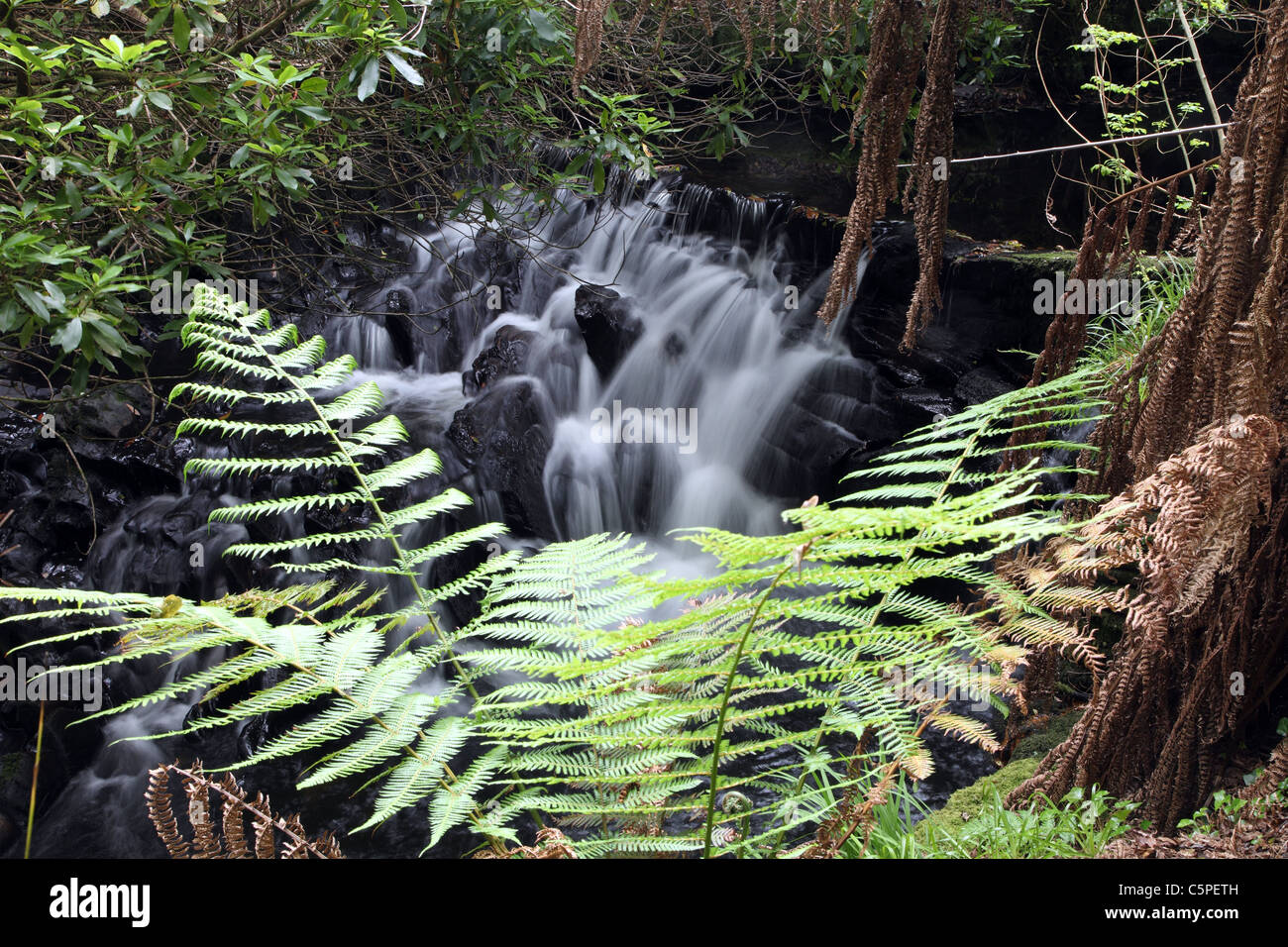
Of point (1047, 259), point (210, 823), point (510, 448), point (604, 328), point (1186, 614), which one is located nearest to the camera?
point (210, 823)

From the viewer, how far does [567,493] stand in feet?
21.9

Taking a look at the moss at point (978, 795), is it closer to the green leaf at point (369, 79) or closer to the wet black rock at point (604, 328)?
the green leaf at point (369, 79)

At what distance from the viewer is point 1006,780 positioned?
2.84m

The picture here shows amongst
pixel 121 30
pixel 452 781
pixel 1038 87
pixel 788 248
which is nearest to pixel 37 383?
pixel 121 30

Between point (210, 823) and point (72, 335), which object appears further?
point (72, 335)

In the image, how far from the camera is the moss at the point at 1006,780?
2.57 meters

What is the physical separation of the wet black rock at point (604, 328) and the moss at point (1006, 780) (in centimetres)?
498

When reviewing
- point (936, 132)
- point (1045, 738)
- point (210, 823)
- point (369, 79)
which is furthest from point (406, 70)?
point (1045, 738)

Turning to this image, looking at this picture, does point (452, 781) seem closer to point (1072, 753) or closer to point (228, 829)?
point (228, 829)

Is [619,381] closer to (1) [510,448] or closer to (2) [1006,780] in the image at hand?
(1) [510,448]

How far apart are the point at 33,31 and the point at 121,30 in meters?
0.73

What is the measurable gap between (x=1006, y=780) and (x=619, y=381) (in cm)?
510

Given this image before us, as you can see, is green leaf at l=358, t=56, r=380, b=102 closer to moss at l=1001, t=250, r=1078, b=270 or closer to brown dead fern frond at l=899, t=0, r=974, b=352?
brown dead fern frond at l=899, t=0, r=974, b=352

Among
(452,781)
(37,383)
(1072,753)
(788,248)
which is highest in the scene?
(788,248)
